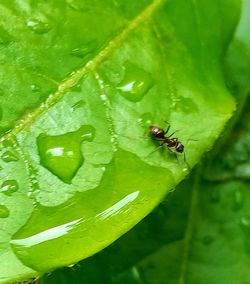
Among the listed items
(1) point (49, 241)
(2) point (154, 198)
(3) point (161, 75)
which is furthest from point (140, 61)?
(1) point (49, 241)

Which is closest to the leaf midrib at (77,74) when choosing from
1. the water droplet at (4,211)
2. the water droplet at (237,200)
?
the water droplet at (4,211)

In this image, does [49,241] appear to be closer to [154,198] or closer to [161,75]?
[154,198]

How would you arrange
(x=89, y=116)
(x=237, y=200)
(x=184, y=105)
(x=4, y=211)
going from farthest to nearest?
(x=237, y=200), (x=184, y=105), (x=89, y=116), (x=4, y=211)

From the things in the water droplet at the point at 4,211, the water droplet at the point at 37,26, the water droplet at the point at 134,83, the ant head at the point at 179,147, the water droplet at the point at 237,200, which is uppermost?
the water droplet at the point at 37,26

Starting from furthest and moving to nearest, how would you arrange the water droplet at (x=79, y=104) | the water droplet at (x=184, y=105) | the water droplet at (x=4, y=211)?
the water droplet at (x=184, y=105) < the water droplet at (x=79, y=104) < the water droplet at (x=4, y=211)

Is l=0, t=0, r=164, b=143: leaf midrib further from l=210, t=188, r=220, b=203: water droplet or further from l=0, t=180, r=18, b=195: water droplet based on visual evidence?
l=210, t=188, r=220, b=203: water droplet

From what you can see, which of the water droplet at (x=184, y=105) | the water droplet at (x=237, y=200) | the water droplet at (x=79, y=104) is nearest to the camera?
the water droplet at (x=79, y=104)

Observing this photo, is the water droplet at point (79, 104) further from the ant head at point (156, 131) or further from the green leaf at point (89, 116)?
the ant head at point (156, 131)

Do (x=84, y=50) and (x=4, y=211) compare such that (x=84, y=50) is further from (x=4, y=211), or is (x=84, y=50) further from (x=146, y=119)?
(x=4, y=211)

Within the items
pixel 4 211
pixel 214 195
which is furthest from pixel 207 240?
pixel 4 211
